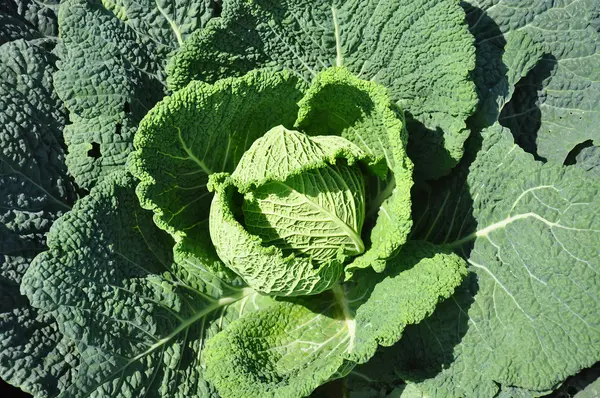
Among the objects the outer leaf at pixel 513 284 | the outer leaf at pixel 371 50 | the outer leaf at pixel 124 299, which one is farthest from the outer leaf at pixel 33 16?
the outer leaf at pixel 513 284

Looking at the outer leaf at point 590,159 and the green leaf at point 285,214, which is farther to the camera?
the outer leaf at point 590,159

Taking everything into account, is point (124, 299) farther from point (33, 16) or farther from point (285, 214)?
point (33, 16)

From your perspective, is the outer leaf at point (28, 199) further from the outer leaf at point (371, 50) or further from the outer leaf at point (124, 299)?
the outer leaf at point (371, 50)

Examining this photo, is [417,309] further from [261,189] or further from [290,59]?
[290,59]

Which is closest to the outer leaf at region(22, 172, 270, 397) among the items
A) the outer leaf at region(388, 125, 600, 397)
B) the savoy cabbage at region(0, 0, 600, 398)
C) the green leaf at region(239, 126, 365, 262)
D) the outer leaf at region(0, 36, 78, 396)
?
the savoy cabbage at region(0, 0, 600, 398)

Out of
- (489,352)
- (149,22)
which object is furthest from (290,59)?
(489,352)

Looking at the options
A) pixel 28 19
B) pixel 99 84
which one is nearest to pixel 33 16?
pixel 28 19
